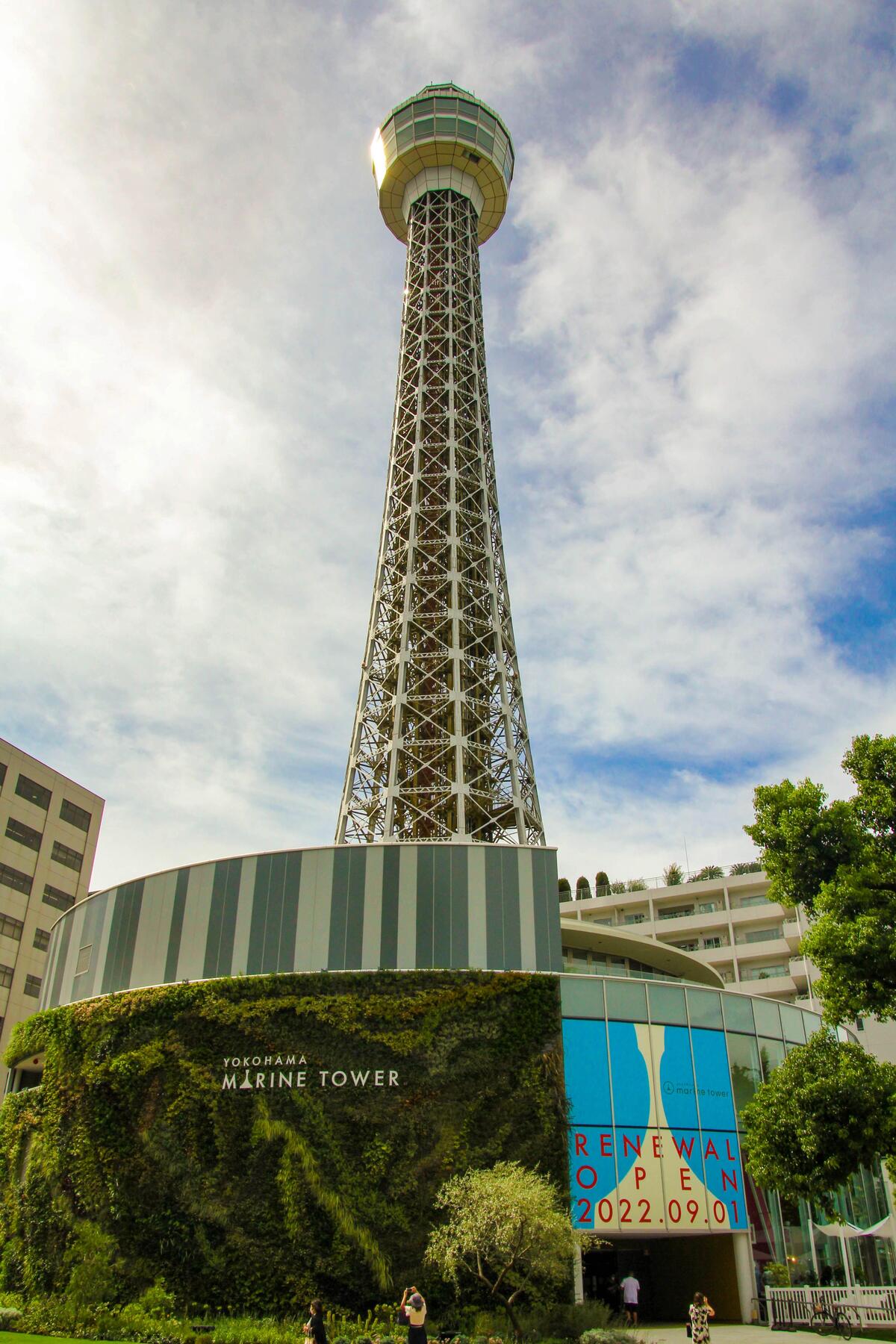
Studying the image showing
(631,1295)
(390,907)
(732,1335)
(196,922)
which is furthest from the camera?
(196,922)

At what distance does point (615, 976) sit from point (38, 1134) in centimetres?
1855

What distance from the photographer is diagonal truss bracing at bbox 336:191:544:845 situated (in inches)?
2068

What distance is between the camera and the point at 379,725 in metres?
55.3

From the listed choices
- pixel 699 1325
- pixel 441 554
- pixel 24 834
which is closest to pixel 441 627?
pixel 441 554

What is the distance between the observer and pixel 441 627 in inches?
2210

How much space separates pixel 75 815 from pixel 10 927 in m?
10.3

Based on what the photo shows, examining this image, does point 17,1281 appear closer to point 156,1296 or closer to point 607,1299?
point 156,1296

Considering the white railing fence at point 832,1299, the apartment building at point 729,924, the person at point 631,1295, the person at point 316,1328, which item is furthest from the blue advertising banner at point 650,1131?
the apartment building at point 729,924

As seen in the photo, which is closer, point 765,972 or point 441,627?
point 441,627

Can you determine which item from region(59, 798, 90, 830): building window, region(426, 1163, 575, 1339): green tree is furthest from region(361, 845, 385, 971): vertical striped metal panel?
region(59, 798, 90, 830): building window

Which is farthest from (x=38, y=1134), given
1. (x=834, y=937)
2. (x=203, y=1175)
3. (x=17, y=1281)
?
(x=834, y=937)

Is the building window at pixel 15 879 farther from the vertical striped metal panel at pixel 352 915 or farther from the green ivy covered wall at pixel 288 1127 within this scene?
the green ivy covered wall at pixel 288 1127

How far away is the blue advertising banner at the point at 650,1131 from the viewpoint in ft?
88.5

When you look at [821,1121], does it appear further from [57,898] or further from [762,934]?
[57,898]
